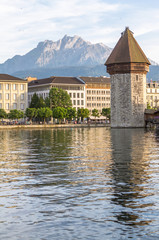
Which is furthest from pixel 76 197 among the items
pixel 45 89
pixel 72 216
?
pixel 45 89

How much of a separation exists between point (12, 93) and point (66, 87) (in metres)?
21.6

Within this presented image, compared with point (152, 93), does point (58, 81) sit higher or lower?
higher

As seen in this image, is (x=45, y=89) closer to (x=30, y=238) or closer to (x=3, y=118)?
(x=3, y=118)

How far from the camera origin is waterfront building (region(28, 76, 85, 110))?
137 metres

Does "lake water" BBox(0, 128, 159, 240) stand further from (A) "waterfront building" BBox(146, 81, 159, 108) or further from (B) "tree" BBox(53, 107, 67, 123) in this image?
(A) "waterfront building" BBox(146, 81, 159, 108)

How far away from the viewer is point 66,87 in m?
140

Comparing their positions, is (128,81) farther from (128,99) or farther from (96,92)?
(96,92)

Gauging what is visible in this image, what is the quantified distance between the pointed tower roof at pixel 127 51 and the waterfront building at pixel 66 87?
4594 cm

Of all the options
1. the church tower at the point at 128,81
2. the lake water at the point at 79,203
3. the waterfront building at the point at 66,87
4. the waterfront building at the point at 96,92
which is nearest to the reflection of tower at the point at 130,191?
the lake water at the point at 79,203

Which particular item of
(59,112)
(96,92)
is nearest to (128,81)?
(59,112)

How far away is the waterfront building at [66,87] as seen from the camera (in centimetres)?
13738

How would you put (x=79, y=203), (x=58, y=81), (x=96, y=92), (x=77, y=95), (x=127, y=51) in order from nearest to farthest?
(x=79, y=203)
(x=127, y=51)
(x=58, y=81)
(x=77, y=95)
(x=96, y=92)

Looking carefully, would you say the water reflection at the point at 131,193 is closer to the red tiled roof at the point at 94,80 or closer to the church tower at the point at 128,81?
the church tower at the point at 128,81

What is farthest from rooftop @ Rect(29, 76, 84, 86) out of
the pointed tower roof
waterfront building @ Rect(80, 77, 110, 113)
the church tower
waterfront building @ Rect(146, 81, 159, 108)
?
the church tower
